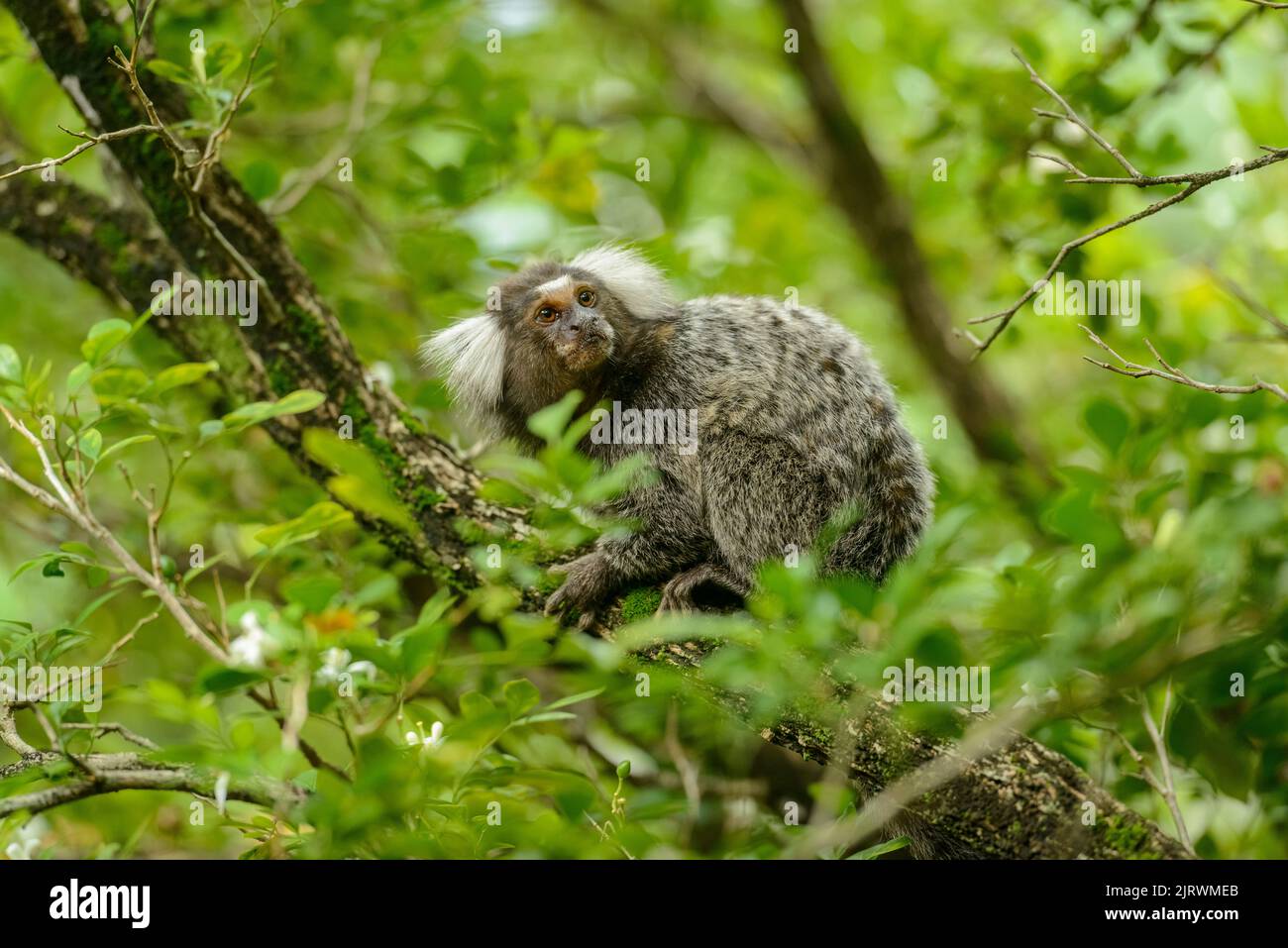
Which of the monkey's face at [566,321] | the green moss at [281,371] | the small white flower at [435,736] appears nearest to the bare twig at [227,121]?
the green moss at [281,371]

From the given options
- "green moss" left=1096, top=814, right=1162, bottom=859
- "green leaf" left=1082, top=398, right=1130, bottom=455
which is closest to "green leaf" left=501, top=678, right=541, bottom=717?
"green moss" left=1096, top=814, right=1162, bottom=859

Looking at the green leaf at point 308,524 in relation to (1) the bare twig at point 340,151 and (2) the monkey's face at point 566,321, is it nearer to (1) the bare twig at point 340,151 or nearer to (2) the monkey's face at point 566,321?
(2) the monkey's face at point 566,321

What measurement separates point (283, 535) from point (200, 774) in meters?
0.60

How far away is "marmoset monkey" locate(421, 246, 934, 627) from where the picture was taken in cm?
420

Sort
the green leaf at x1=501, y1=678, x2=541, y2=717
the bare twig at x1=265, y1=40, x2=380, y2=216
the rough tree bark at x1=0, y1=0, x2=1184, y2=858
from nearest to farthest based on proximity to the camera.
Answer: the green leaf at x1=501, y1=678, x2=541, y2=717 < the rough tree bark at x1=0, y1=0, x2=1184, y2=858 < the bare twig at x1=265, y1=40, x2=380, y2=216

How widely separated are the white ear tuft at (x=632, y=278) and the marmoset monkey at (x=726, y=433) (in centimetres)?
12

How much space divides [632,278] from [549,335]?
642 mm

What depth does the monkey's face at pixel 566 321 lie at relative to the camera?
4.54m

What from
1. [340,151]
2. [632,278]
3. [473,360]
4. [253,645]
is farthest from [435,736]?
[340,151]

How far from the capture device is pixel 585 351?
4.51 metres

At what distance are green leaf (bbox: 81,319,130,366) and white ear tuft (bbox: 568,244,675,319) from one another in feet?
7.84

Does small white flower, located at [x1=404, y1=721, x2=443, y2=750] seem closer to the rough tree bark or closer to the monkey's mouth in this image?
the rough tree bark

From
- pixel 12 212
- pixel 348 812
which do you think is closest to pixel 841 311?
pixel 12 212
